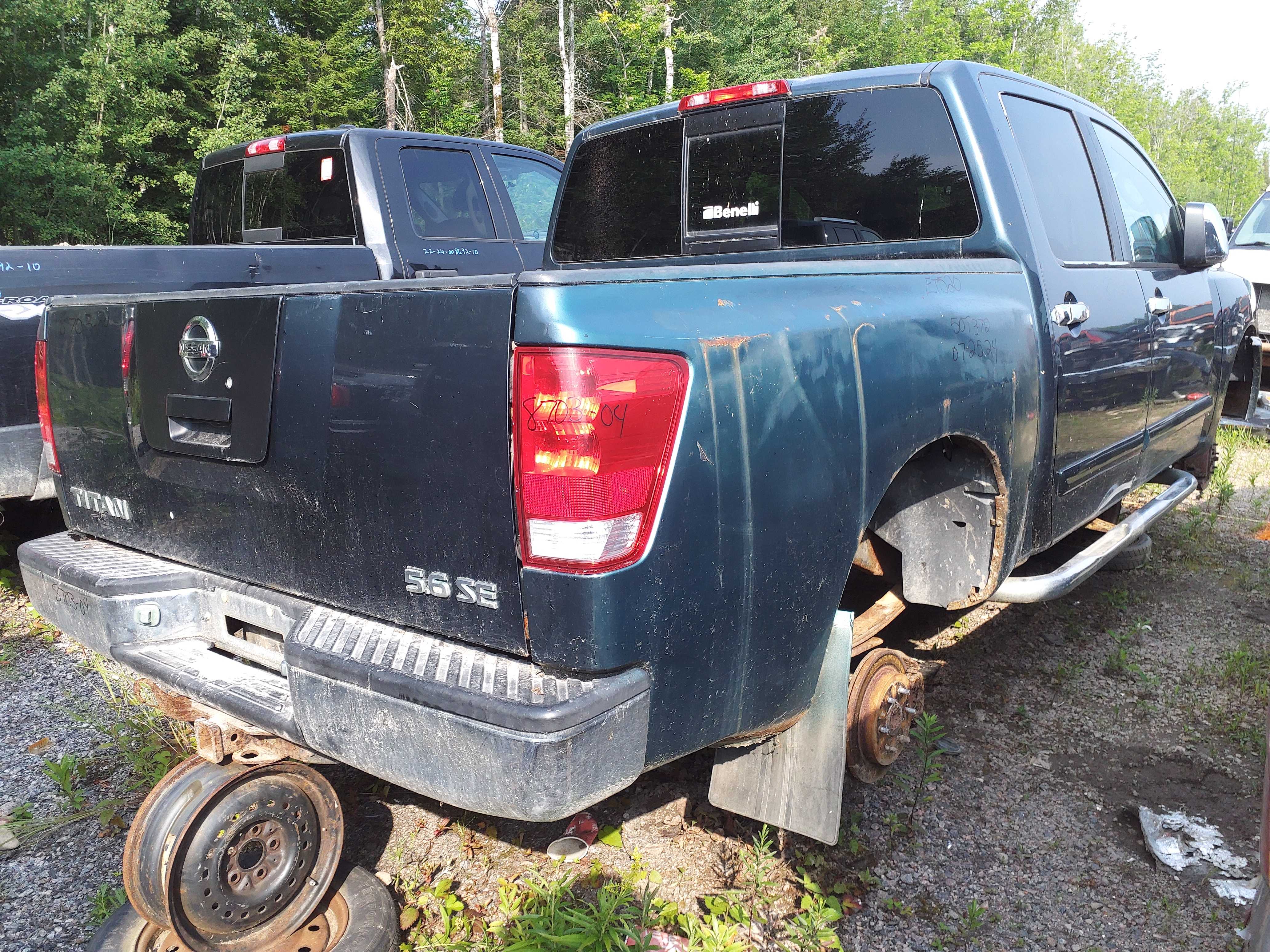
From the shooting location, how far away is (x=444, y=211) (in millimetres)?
5664

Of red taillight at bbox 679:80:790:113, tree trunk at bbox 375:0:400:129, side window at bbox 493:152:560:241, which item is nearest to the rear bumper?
red taillight at bbox 679:80:790:113

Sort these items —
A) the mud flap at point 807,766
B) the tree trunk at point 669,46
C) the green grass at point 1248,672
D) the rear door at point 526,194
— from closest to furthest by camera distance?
the mud flap at point 807,766, the green grass at point 1248,672, the rear door at point 526,194, the tree trunk at point 669,46

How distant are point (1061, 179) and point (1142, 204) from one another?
1039 millimetres

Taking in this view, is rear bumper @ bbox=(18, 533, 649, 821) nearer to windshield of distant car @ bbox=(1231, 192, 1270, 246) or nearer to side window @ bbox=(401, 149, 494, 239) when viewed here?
side window @ bbox=(401, 149, 494, 239)

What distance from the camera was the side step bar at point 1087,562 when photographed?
10.3ft

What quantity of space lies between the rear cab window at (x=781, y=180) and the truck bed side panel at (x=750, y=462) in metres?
0.79

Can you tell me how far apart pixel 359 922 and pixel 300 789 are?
0.38 metres

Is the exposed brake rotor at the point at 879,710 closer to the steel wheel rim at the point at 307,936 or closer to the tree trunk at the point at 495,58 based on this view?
the steel wheel rim at the point at 307,936

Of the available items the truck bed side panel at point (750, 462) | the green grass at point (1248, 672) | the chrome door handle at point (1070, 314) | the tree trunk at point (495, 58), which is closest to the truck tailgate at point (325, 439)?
the truck bed side panel at point (750, 462)

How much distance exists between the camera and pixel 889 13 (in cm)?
5116

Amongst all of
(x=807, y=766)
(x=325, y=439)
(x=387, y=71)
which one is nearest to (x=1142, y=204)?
(x=807, y=766)

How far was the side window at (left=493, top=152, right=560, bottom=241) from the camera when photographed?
20.1ft

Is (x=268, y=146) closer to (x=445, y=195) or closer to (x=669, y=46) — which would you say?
(x=445, y=195)

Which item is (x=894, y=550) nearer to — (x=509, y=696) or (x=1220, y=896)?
(x=1220, y=896)
